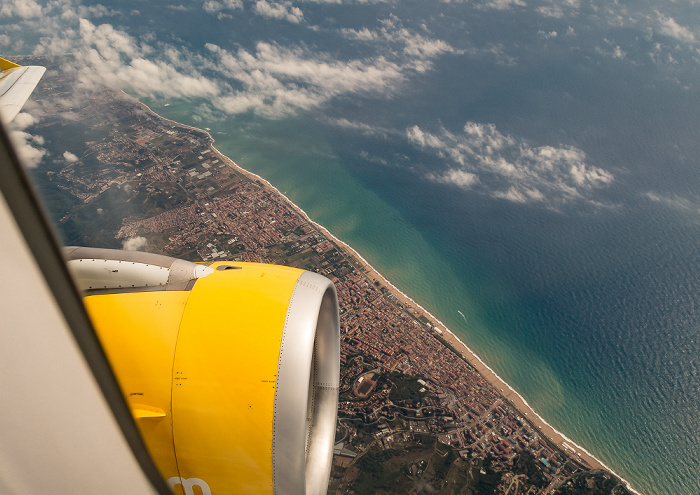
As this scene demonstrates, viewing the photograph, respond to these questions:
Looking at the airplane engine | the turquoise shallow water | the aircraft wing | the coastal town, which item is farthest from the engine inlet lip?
the turquoise shallow water

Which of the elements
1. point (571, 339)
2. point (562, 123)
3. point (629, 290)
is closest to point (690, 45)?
point (562, 123)

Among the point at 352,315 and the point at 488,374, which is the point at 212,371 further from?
the point at 488,374

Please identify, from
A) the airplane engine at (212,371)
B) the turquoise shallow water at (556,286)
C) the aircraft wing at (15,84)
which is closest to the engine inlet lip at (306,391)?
the airplane engine at (212,371)

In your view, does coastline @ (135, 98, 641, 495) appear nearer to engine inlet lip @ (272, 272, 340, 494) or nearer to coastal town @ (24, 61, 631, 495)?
coastal town @ (24, 61, 631, 495)

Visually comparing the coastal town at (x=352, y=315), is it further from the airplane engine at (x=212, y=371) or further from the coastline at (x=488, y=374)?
the airplane engine at (x=212, y=371)

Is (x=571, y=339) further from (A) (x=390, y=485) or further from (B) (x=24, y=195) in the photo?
(B) (x=24, y=195)
